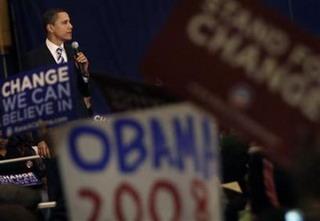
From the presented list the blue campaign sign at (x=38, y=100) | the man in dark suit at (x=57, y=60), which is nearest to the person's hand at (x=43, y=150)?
the man in dark suit at (x=57, y=60)

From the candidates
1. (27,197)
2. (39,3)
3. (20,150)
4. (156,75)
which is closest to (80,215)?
(156,75)

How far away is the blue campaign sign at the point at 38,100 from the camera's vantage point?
3129 millimetres

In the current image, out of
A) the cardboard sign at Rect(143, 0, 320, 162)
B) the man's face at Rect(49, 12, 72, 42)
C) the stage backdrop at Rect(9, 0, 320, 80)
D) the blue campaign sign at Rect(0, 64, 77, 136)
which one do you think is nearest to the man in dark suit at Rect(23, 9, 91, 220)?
the man's face at Rect(49, 12, 72, 42)

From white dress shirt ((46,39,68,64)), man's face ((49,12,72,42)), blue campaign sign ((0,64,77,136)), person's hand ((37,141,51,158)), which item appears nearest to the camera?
blue campaign sign ((0,64,77,136))

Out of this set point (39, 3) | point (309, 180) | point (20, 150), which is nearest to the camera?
point (309, 180)

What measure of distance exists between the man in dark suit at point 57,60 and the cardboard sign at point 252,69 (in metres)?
2.80

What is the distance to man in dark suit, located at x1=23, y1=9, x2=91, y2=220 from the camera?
205 inches

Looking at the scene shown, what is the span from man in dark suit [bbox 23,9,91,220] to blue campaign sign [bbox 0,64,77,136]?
5.25 ft

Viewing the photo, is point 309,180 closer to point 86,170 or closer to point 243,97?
point 243,97

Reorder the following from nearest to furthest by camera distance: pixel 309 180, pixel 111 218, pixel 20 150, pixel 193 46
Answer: pixel 309 180, pixel 193 46, pixel 111 218, pixel 20 150

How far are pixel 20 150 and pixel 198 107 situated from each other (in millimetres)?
4500

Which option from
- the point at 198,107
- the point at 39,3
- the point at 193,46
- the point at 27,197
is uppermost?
the point at 39,3

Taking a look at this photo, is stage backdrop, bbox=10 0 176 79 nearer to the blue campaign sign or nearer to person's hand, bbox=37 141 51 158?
person's hand, bbox=37 141 51 158

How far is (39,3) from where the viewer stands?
889cm
